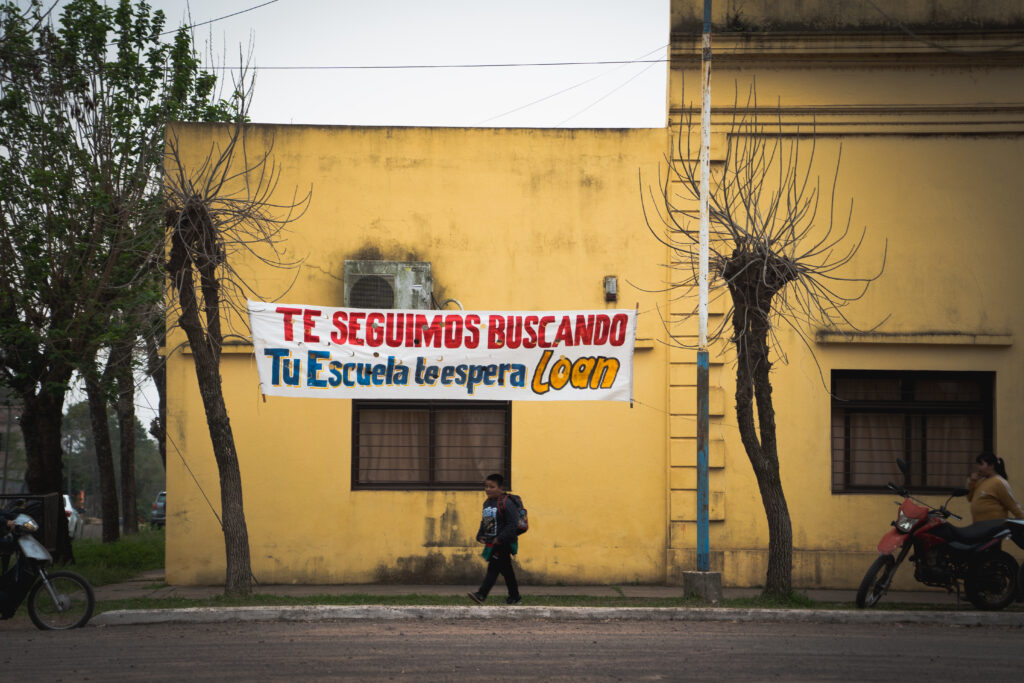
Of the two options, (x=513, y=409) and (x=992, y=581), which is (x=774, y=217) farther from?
(x=992, y=581)

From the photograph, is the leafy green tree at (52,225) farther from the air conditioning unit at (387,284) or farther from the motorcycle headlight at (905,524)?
the motorcycle headlight at (905,524)

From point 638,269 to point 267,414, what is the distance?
Answer: 525 centimetres

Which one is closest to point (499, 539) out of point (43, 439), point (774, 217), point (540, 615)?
point (540, 615)

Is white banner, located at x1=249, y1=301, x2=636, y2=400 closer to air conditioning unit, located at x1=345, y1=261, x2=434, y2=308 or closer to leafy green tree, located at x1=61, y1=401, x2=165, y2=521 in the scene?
air conditioning unit, located at x1=345, y1=261, x2=434, y2=308

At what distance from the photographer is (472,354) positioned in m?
12.1

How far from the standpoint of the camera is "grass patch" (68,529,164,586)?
562 inches

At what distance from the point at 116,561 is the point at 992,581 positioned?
1312 cm

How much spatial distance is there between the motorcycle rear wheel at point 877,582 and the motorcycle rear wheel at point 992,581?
84 centimetres

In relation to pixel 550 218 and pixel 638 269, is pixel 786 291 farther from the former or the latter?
pixel 550 218

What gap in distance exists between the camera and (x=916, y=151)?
1355cm

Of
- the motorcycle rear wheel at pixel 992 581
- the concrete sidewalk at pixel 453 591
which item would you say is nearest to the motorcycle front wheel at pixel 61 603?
the concrete sidewalk at pixel 453 591

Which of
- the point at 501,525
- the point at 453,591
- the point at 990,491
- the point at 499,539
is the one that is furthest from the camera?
the point at 453,591

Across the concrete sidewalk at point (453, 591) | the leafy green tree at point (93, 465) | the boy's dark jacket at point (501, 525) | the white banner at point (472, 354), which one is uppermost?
the white banner at point (472, 354)

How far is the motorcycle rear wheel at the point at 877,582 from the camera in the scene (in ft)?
35.5
